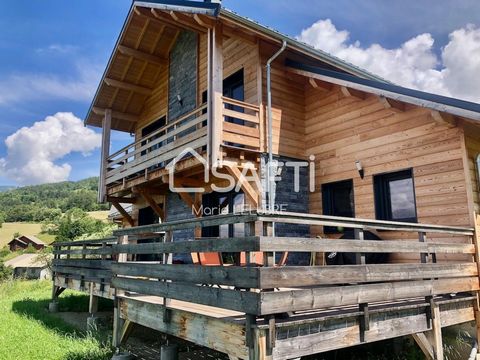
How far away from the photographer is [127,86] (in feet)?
40.4

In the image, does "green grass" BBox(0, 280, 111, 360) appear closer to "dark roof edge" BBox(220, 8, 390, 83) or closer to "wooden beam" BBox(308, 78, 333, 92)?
"dark roof edge" BBox(220, 8, 390, 83)

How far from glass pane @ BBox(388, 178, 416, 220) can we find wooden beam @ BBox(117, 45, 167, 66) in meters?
8.06

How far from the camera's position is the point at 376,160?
7484 millimetres

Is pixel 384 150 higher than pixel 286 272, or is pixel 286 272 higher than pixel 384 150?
pixel 384 150

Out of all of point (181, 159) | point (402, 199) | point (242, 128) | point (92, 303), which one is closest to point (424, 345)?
point (402, 199)

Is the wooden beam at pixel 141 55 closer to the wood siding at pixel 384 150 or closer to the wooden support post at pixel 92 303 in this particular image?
the wood siding at pixel 384 150

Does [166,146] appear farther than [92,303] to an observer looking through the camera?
Yes

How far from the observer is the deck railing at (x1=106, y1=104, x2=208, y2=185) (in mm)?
7801

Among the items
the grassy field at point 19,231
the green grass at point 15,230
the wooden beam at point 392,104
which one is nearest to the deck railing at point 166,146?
the wooden beam at point 392,104

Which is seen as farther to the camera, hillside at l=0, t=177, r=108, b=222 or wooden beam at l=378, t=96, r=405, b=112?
hillside at l=0, t=177, r=108, b=222

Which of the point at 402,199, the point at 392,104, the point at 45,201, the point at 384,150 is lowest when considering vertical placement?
the point at 402,199

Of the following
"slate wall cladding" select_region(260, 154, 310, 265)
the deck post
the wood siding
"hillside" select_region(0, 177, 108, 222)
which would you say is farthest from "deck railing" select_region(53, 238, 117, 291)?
"hillside" select_region(0, 177, 108, 222)

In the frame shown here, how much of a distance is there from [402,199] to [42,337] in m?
7.29

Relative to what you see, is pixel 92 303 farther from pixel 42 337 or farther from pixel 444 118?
pixel 444 118
